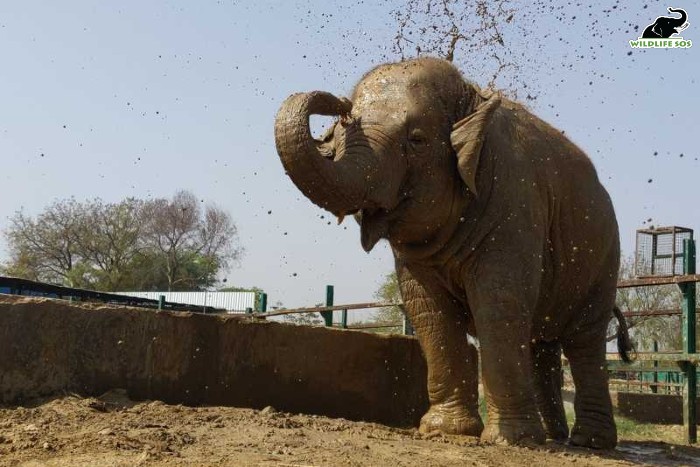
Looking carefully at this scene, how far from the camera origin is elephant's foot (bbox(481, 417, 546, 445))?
6.30 metres

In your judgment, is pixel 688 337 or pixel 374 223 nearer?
pixel 374 223

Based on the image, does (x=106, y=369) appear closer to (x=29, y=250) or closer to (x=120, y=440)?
(x=120, y=440)

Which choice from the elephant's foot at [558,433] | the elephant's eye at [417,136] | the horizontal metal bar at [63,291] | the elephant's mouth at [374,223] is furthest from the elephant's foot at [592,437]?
the horizontal metal bar at [63,291]

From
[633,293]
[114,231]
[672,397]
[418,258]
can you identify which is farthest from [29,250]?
[418,258]

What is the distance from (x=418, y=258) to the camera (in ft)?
23.0

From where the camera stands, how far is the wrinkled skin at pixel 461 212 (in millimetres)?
6246

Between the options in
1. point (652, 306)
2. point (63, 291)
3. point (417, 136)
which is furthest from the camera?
point (652, 306)

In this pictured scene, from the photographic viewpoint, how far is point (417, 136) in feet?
21.7

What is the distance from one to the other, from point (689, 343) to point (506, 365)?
13.1 ft

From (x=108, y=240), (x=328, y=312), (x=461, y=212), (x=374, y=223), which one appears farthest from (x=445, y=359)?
(x=108, y=240)

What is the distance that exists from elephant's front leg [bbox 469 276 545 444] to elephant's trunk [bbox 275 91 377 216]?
1.18 metres

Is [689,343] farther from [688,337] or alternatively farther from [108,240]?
[108,240]

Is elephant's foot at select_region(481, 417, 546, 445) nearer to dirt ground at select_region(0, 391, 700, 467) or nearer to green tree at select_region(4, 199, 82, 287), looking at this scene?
dirt ground at select_region(0, 391, 700, 467)

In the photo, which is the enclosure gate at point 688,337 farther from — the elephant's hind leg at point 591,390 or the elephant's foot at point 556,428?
the elephant's hind leg at point 591,390
